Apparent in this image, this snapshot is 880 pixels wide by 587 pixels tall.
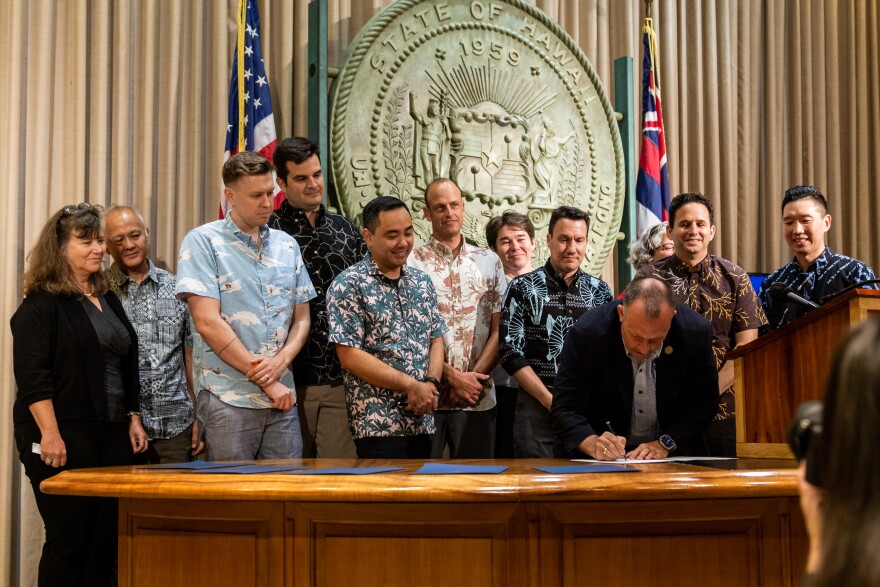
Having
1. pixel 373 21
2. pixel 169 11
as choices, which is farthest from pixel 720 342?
pixel 169 11

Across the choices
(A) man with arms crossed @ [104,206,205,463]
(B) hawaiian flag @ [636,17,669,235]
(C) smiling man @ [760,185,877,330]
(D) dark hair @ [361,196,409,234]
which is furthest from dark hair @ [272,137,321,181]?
(B) hawaiian flag @ [636,17,669,235]

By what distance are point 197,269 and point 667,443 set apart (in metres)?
1.80

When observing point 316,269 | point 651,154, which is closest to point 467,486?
point 316,269

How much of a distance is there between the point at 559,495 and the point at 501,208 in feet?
10.1

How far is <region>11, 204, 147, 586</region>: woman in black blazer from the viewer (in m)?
3.43

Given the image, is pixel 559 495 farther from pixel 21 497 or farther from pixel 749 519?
pixel 21 497

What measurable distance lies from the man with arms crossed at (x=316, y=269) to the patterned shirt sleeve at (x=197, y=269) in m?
0.47

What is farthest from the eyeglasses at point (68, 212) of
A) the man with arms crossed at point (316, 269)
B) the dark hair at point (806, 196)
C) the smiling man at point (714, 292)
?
the dark hair at point (806, 196)

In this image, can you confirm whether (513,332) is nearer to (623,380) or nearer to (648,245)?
(623,380)

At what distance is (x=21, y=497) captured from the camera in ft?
14.3

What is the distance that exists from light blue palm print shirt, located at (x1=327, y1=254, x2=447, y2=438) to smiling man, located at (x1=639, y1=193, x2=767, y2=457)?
97 cm

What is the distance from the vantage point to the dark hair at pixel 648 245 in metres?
4.85

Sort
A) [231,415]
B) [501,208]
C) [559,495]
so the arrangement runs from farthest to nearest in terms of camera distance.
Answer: [501,208] < [231,415] < [559,495]

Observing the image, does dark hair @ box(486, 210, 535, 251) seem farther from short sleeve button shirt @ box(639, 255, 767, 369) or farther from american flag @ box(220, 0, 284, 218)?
american flag @ box(220, 0, 284, 218)
